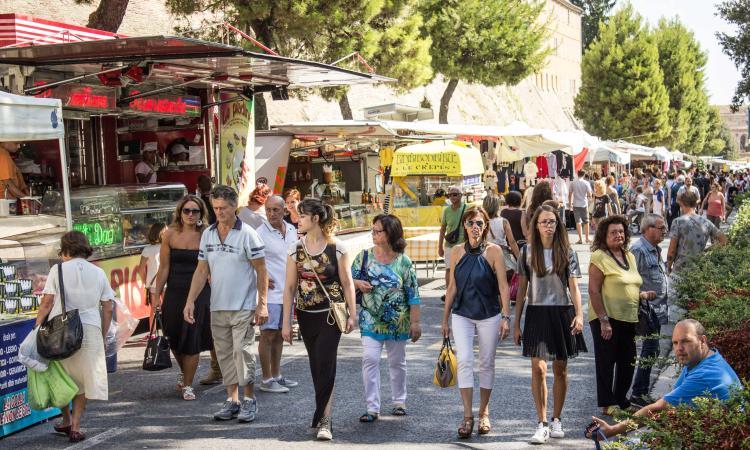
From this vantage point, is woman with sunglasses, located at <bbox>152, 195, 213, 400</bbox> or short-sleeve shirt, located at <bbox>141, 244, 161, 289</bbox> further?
short-sleeve shirt, located at <bbox>141, 244, 161, 289</bbox>

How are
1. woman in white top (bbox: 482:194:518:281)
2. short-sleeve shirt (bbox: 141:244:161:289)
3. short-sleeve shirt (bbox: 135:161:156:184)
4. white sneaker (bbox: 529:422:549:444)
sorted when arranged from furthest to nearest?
1. short-sleeve shirt (bbox: 135:161:156:184)
2. woman in white top (bbox: 482:194:518:281)
3. short-sleeve shirt (bbox: 141:244:161:289)
4. white sneaker (bbox: 529:422:549:444)

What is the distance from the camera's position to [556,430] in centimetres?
699

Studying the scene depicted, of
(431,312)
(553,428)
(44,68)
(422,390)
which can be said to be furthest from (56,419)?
(431,312)

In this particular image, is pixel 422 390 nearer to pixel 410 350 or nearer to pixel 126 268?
pixel 410 350

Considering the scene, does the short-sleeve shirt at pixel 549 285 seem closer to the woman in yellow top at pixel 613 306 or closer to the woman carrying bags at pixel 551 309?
the woman carrying bags at pixel 551 309

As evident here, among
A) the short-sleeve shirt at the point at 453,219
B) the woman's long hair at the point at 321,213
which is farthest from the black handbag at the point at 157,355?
the short-sleeve shirt at the point at 453,219

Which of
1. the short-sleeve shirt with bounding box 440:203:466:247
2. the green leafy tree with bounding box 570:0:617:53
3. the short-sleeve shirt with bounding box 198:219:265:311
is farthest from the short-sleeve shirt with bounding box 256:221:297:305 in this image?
the green leafy tree with bounding box 570:0:617:53

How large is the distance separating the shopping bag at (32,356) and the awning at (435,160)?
11624 millimetres

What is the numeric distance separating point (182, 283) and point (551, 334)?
10.2 feet

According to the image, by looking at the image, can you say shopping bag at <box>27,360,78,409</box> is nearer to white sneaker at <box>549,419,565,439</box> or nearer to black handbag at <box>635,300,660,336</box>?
white sneaker at <box>549,419,565,439</box>

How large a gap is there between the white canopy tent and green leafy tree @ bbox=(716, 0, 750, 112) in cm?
2538

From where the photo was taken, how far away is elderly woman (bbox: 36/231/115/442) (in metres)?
7.08

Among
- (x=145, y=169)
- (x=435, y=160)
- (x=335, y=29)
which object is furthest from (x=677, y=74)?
(x=145, y=169)

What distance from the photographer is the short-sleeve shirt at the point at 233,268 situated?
746 centimetres
